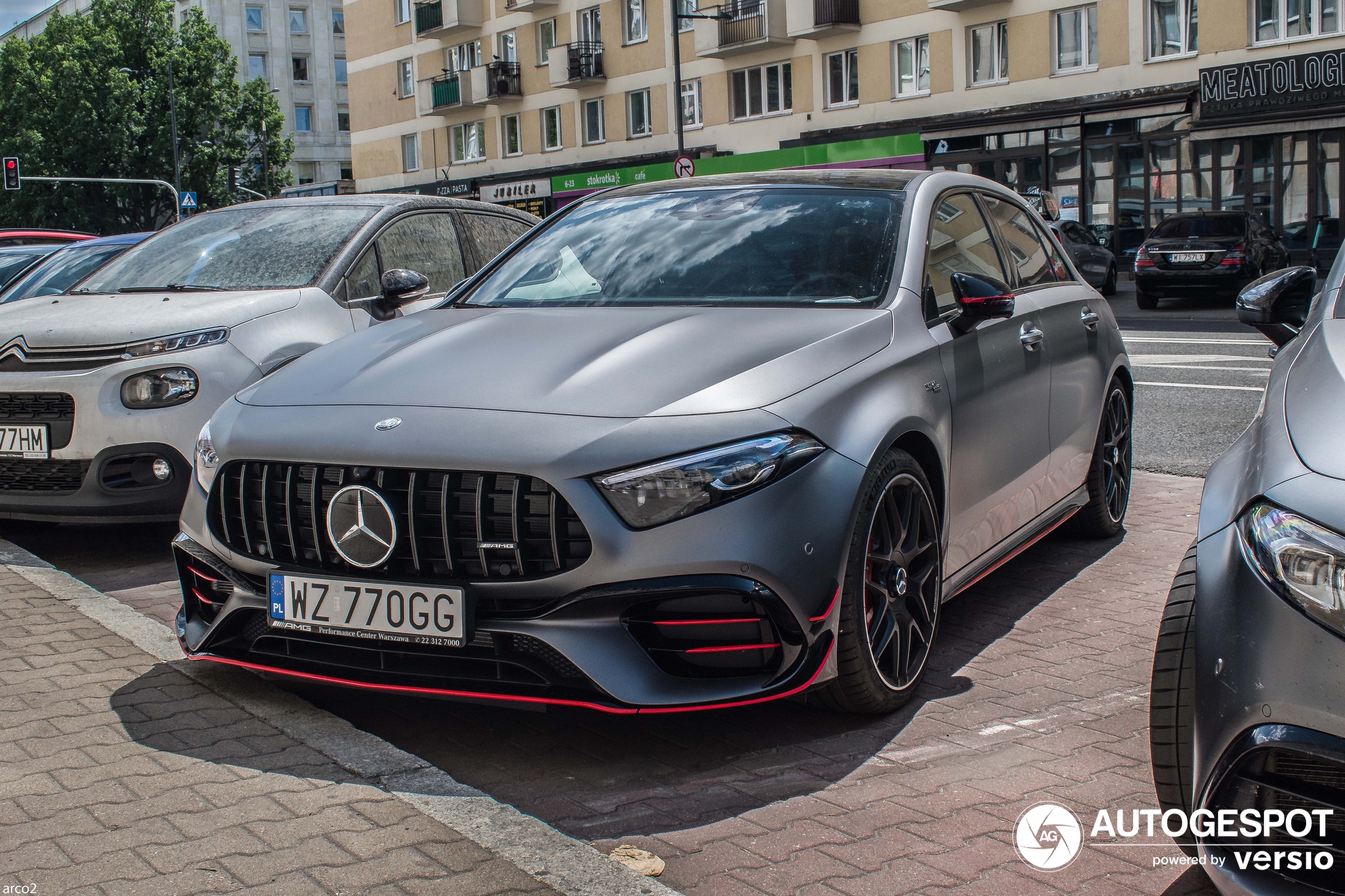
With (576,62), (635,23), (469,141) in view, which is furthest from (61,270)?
(469,141)

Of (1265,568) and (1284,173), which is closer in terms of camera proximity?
(1265,568)

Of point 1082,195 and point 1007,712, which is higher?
point 1082,195

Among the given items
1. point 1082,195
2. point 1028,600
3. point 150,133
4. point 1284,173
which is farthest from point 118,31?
point 1028,600

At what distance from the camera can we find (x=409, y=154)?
1989 inches

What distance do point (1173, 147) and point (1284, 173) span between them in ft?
7.80

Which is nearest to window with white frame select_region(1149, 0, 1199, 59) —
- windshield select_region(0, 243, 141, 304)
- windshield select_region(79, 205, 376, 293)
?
windshield select_region(0, 243, 141, 304)

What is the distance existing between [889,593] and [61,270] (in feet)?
23.5

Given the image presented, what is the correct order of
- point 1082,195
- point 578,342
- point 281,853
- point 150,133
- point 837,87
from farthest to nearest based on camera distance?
point 150,133 → point 837,87 → point 1082,195 → point 578,342 → point 281,853

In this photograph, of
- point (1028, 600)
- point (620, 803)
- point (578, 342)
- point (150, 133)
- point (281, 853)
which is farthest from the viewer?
point (150, 133)

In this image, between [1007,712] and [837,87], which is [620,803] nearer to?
[1007,712]

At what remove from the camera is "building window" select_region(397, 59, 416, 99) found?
50219 mm

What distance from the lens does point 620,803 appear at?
323 centimetres

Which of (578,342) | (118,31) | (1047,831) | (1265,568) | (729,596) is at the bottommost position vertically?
(1047,831)

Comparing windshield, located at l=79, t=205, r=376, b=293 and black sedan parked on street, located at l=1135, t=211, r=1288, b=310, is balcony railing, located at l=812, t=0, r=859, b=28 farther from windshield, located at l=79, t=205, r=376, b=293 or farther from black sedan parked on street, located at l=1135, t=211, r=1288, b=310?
windshield, located at l=79, t=205, r=376, b=293
